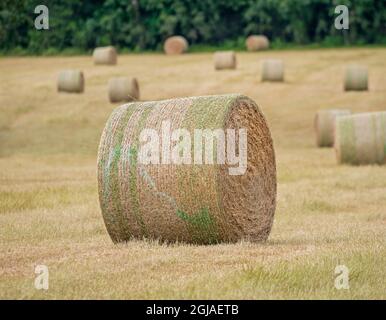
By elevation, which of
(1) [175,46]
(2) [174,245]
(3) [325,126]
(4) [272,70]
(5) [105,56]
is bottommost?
(1) [175,46]

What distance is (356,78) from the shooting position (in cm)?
3769

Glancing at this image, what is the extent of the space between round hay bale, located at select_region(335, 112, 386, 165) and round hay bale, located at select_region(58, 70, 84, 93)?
18662 millimetres

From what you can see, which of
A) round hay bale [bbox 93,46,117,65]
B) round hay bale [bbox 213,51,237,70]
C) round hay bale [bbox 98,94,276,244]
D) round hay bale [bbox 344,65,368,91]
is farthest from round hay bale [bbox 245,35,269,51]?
round hay bale [bbox 98,94,276,244]

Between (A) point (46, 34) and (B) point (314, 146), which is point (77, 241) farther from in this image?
(A) point (46, 34)

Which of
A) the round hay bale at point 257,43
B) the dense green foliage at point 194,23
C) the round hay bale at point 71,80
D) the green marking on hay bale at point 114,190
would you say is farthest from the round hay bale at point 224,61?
the green marking on hay bale at point 114,190

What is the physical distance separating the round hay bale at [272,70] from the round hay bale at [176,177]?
96.3ft

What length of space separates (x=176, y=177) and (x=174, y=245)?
0.67 metres

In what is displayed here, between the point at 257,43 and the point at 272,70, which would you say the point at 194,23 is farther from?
the point at 272,70

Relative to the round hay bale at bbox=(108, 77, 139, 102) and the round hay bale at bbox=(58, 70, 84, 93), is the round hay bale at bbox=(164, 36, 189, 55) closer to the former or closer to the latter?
the round hay bale at bbox=(58, 70, 84, 93)

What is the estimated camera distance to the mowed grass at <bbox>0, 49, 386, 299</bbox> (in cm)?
831

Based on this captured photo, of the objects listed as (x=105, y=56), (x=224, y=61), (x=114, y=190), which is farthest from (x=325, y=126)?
(x=105, y=56)

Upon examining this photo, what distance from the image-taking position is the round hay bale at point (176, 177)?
10.3 metres

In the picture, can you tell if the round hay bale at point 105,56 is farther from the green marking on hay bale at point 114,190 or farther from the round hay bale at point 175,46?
the green marking on hay bale at point 114,190
